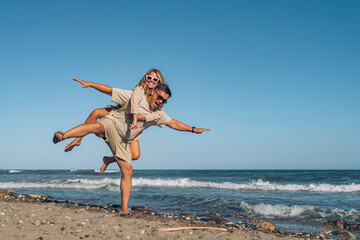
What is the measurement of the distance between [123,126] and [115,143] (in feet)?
1.04

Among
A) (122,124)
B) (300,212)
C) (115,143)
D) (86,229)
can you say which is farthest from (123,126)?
(300,212)

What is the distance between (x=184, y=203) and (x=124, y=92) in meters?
5.98

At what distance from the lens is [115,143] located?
4855mm

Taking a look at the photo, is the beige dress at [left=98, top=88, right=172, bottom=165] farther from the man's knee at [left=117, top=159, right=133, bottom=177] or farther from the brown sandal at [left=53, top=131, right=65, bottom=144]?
the brown sandal at [left=53, top=131, right=65, bottom=144]

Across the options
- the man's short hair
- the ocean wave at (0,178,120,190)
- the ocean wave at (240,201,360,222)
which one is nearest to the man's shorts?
the man's short hair

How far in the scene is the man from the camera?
450cm

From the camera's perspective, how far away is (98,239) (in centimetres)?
355

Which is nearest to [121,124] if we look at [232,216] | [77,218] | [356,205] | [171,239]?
[77,218]

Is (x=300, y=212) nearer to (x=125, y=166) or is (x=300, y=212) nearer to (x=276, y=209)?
(x=276, y=209)

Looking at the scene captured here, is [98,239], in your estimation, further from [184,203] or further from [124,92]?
[184,203]

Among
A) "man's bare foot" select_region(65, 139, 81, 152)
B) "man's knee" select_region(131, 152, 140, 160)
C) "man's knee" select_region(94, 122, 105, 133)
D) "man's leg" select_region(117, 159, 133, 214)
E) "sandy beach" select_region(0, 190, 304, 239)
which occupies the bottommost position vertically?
"sandy beach" select_region(0, 190, 304, 239)

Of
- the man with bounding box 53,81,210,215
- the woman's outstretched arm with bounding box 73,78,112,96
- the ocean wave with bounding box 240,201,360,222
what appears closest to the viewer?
the woman's outstretched arm with bounding box 73,78,112,96

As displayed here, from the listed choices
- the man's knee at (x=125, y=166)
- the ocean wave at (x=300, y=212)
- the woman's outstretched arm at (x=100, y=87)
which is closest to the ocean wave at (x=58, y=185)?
the ocean wave at (x=300, y=212)

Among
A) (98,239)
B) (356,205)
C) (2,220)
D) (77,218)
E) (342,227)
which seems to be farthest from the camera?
(356,205)
